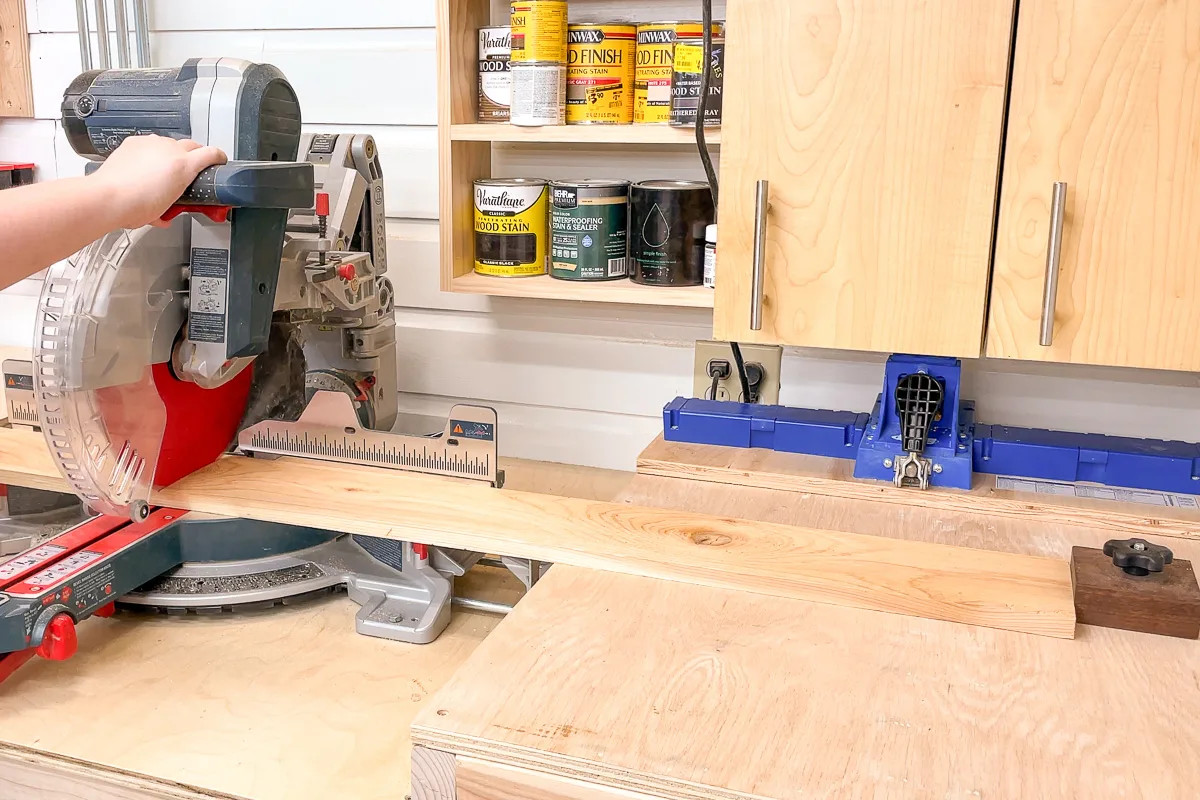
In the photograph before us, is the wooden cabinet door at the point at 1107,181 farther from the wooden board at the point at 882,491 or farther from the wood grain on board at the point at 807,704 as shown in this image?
the wood grain on board at the point at 807,704

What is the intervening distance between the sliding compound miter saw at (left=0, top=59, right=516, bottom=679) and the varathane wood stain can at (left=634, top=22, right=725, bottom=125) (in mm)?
415

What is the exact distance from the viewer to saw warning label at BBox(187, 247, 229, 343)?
980mm

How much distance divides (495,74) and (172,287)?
559 mm

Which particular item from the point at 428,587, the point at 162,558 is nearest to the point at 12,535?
the point at 162,558

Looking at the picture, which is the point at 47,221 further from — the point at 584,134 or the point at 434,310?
the point at 434,310

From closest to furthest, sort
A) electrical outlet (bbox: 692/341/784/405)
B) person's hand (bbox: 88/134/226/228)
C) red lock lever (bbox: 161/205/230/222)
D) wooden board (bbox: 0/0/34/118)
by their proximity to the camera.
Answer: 1. person's hand (bbox: 88/134/226/228)
2. red lock lever (bbox: 161/205/230/222)
3. electrical outlet (bbox: 692/341/784/405)
4. wooden board (bbox: 0/0/34/118)

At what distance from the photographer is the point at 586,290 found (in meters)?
1.36

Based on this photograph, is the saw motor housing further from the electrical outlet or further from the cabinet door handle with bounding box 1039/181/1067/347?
the cabinet door handle with bounding box 1039/181/1067/347

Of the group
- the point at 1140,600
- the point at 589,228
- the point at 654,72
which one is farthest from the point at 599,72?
the point at 1140,600

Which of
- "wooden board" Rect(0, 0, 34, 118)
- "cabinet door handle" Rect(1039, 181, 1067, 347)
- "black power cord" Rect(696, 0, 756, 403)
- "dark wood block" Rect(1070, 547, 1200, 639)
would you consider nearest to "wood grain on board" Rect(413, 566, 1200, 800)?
"dark wood block" Rect(1070, 547, 1200, 639)

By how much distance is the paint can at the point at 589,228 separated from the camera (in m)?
1.35

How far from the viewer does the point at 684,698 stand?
29.2 inches

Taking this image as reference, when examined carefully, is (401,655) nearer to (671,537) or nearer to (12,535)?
(671,537)

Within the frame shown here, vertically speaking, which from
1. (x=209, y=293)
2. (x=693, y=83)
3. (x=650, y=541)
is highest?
(x=693, y=83)
